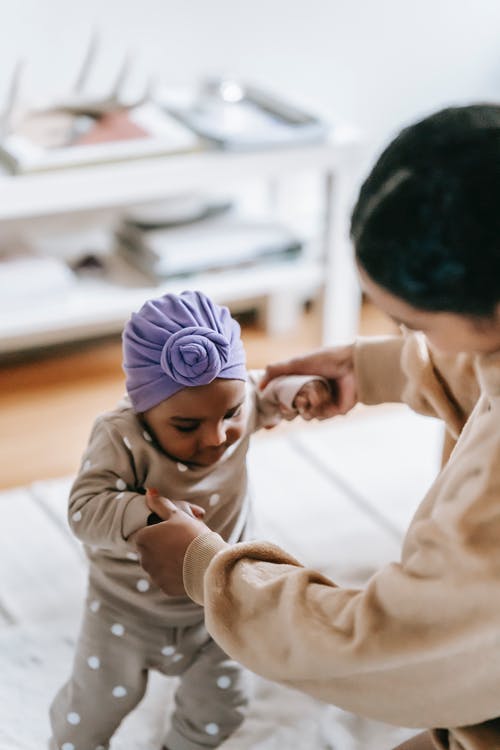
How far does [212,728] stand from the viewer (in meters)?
1.36

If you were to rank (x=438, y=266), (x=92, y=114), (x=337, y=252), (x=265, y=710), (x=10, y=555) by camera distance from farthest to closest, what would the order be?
1. (x=337, y=252)
2. (x=92, y=114)
3. (x=10, y=555)
4. (x=265, y=710)
5. (x=438, y=266)

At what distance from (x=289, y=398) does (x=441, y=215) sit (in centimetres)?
53

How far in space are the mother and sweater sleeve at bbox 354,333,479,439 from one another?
0.77ft

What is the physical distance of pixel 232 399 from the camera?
4.06 feet

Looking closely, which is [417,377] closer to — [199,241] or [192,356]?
[192,356]

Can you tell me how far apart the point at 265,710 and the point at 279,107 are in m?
1.34

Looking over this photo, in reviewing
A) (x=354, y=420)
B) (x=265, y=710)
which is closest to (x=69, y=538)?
(x=265, y=710)

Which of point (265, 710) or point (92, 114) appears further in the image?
point (92, 114)

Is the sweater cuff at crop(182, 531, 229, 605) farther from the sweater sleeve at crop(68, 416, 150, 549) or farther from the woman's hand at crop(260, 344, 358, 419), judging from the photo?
the woman's hand at crop(260, 344, 358, 419)

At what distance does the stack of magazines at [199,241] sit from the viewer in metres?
2.37

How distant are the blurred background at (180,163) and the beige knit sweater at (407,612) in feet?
3.74

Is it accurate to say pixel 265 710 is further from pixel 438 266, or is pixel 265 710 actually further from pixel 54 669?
pixel 438 266

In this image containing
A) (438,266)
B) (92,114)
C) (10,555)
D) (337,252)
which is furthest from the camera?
(337,252)

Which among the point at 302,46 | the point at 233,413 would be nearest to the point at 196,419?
the point at 233,413
